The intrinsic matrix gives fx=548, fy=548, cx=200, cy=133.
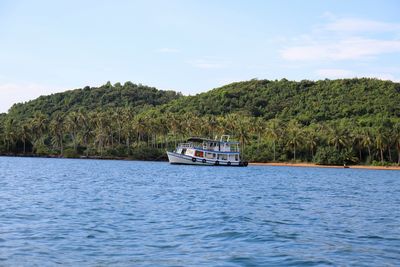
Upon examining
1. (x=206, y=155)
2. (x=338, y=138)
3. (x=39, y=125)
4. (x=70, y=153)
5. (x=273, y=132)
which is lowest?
(x=206, y=155)

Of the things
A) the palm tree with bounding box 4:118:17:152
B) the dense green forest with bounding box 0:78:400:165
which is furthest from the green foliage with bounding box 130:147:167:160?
the palm tree with bounding box 4:118:17:152

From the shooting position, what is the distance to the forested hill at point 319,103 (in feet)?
545

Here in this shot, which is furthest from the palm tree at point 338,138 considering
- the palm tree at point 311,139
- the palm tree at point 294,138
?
the palm tree at point 294,138

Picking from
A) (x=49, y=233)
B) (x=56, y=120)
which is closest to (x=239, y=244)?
(x=49, y=233)

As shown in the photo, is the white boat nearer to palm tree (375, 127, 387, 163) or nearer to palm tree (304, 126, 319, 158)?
palm tree (304, 126, 319, 158)

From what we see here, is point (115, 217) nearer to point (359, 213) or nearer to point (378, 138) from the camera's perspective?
point (359, 213)

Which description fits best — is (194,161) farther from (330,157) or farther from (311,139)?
(311,139)

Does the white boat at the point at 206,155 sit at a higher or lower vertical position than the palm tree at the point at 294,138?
lower

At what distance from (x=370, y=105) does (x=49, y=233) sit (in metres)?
160

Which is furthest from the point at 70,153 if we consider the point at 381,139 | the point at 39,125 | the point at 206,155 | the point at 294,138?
the point at 381,139

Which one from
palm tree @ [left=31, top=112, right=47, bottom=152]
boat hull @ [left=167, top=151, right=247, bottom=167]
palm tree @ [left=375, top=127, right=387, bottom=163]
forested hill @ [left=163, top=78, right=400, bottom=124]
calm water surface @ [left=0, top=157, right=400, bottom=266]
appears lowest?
calm water surface @ [left=0, top=157, right=400, bottom=266]

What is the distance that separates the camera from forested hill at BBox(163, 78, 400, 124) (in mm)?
166250

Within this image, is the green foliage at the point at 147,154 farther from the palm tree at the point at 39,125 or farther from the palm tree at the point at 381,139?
the palm tree at the point at 381,139

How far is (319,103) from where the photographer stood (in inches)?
6964
